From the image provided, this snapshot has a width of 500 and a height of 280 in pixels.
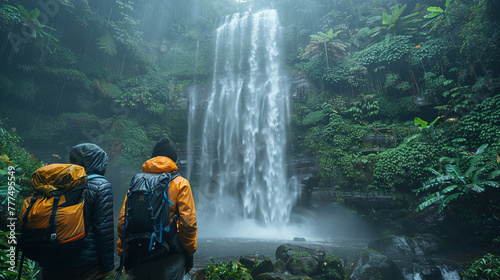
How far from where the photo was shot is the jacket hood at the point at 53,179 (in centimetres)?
188

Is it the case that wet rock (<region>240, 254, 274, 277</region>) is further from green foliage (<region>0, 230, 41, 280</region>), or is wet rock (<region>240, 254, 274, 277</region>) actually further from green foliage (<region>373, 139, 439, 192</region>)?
green foliage (<region>373, 139, 439, 192</region>)

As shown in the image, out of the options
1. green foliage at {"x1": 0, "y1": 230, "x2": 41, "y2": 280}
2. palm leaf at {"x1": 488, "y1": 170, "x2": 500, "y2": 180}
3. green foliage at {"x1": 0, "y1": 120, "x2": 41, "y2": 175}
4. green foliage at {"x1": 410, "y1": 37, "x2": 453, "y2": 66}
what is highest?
green foliage at {"x1": 410, "y1": 37, "x2": 453, "y2": 66}

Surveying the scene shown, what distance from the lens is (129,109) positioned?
15.0 m

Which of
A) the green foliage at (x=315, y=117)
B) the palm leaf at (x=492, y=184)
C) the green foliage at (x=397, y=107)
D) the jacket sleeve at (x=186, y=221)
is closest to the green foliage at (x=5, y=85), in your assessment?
the jacket sleeve at (x=186, y=221)

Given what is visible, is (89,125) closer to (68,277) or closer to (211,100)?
(211,100)

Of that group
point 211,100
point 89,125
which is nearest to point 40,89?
point 89,125

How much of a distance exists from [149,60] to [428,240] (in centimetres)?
2005

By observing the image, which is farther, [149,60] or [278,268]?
[149,60]

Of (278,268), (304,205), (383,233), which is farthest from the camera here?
(304,205)

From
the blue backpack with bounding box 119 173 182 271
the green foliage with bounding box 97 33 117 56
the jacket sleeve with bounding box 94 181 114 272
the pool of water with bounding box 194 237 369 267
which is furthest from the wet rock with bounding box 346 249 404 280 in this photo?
the green foliage with bounding box 97 33 117 56

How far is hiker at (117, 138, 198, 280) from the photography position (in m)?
2.06

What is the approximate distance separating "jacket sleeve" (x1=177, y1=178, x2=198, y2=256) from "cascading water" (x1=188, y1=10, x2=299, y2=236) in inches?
392

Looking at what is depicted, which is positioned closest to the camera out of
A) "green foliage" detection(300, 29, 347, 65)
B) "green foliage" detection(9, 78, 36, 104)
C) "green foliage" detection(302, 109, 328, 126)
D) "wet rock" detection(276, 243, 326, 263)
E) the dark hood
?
the dark hood

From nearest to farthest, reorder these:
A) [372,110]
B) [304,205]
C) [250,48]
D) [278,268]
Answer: [278,268] < [304,205] < [372,110] < [250,48]
